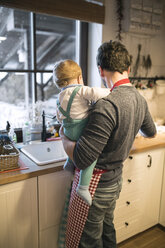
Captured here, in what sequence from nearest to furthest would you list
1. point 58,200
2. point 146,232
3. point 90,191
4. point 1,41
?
point 90,191, point 58,200, point 1,41, point 146,232

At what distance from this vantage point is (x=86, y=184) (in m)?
1.26

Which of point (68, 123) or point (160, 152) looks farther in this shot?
point (160, 152)

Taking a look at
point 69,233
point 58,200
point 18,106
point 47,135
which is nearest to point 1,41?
point 18,106

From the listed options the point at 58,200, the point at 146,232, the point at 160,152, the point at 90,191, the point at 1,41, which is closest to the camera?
the point at 90,191

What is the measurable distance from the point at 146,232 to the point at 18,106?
1.63m

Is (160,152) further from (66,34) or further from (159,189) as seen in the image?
(66,34)

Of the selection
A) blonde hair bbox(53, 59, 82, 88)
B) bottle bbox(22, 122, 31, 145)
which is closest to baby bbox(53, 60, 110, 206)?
blonde hair bbox(53, 59, 82, 88)

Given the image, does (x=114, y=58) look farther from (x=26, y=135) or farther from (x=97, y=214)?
(x=26, y=135)

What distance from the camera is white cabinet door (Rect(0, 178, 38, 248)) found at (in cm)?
140

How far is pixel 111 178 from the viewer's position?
4.37 ft

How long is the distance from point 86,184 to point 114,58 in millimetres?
646

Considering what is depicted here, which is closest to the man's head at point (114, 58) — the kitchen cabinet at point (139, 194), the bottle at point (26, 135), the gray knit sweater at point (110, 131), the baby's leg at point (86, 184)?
the gray knit sweater at point (110, 131)

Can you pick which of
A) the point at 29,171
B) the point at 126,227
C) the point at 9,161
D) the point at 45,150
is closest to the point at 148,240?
the point at 126,227

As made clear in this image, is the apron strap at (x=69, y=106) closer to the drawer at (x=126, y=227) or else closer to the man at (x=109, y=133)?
the man at (x=109, y=133)
